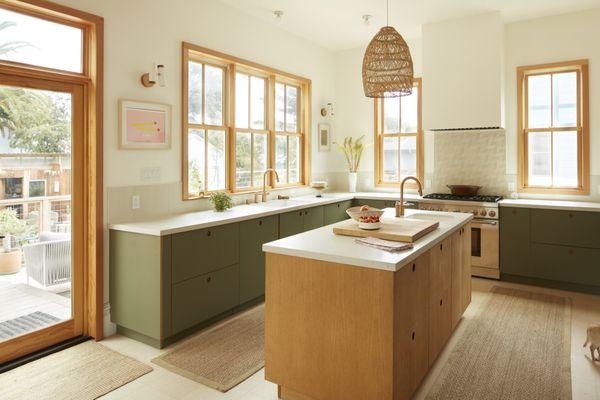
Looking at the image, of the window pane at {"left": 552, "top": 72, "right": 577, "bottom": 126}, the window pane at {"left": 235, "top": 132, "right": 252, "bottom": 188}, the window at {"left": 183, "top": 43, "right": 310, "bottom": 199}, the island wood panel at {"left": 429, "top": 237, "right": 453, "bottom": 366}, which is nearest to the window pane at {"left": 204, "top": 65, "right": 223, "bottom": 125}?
the window at {"left": 183, "top": 43, "right": 310, "bottom": 199}

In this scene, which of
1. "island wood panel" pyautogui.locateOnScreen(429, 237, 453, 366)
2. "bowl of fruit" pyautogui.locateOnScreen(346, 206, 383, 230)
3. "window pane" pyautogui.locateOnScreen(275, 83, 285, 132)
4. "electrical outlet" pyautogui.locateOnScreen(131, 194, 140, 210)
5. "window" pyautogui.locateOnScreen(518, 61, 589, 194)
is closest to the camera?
"island wood panel" pyautogui.locateOnScreen(429, 237, 453, 366)

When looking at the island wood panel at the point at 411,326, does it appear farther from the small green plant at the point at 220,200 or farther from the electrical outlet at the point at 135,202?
the electrical outlet at the point at 135,202

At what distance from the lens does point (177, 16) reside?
4.01 meters

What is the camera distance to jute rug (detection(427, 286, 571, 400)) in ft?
8.78

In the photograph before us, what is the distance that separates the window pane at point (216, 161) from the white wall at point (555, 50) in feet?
11.7

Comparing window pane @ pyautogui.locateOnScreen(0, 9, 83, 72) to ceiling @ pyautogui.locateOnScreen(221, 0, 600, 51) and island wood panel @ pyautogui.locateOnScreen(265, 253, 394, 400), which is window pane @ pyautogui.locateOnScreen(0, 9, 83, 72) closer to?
ceiling @ pyautogui.locateOnScreen(221, 0, 600, 51)

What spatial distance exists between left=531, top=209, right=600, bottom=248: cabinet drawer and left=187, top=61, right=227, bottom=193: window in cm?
350

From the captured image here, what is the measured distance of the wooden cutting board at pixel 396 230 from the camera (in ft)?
8.61

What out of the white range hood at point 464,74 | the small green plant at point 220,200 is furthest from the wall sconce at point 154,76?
the white range hood at point 464,74

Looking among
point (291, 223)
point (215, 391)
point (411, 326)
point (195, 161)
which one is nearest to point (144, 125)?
point (195, 161)

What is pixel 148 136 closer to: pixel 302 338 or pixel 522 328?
pixel 302 338

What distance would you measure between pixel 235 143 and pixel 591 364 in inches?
148

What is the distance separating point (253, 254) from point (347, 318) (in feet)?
6.39

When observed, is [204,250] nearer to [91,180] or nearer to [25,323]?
[91,180]
